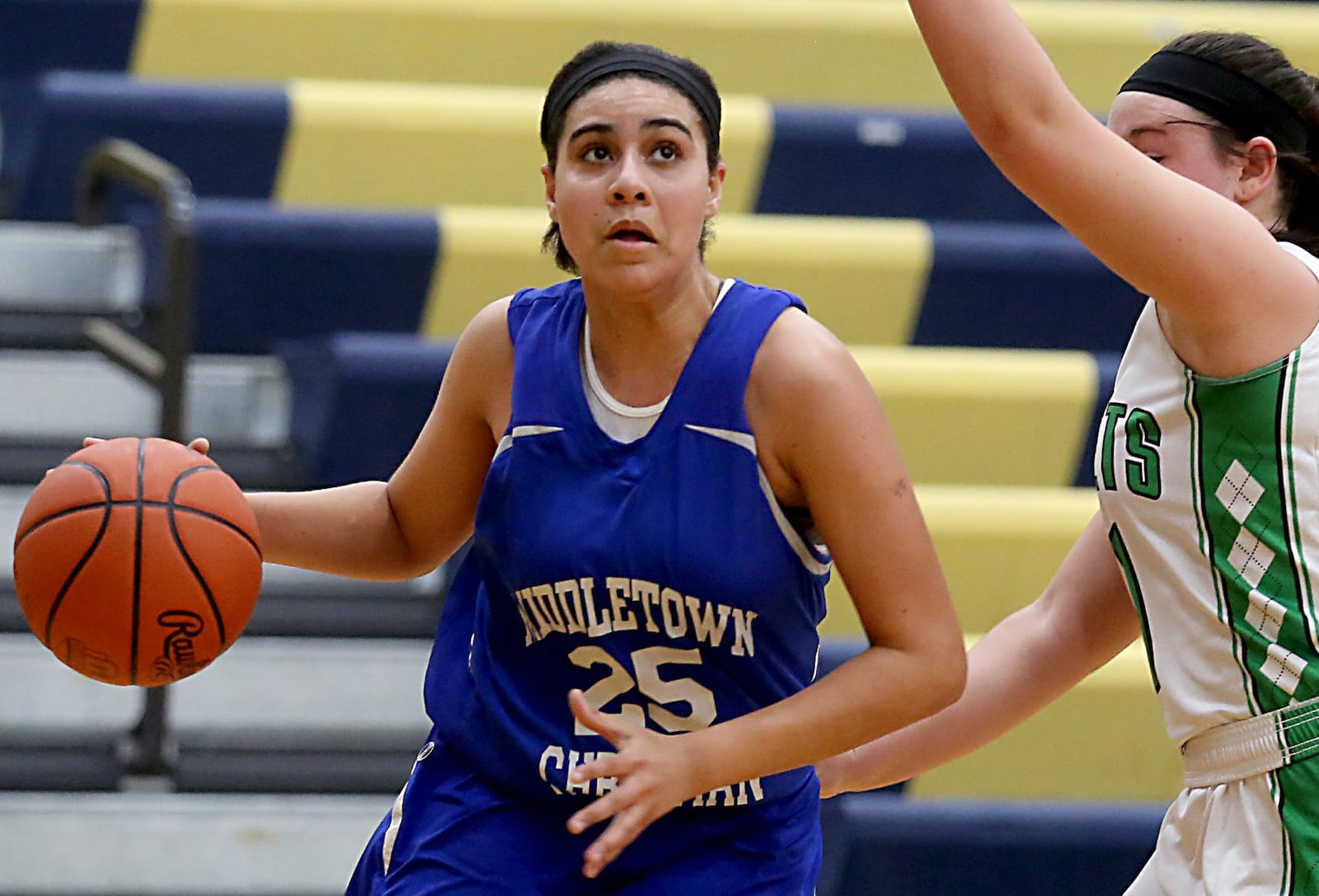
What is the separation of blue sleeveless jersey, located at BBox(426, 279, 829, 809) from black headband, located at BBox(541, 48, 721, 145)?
0.23 metres

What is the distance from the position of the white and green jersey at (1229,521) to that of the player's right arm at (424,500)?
0.76 m

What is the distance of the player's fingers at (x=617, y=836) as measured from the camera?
1.96 metres

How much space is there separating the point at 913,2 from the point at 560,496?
2.23 ft

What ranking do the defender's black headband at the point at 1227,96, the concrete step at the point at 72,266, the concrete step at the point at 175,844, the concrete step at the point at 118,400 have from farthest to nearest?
the concrete step at the point at 72,266
the concrete step at the point at 118,400
the concrete step at the point at 175,844
the defender's black headband at the point at 1227,96

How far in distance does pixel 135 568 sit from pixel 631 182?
2.44 ft

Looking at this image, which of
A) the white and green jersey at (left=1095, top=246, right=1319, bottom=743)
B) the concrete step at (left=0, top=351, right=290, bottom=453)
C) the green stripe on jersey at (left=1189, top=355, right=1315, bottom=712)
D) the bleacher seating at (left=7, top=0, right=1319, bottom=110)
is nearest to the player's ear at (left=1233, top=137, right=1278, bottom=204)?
the white and green jersey at (left=1095, top=246, right=1319, bottom=743)

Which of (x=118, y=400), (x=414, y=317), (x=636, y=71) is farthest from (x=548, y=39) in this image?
(x=636, y=71)

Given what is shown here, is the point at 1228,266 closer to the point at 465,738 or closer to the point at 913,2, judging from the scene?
the point at 913,2

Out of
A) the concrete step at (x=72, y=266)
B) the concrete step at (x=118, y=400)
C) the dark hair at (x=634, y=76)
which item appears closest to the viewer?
the dark hair at (x=634, y=76)

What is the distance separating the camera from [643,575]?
216 centimetres

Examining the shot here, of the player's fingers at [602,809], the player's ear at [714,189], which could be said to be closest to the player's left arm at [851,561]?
the player's fingers at [602,809]

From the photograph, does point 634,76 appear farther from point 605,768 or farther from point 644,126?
point 605,768

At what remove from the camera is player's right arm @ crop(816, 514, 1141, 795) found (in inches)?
97.7

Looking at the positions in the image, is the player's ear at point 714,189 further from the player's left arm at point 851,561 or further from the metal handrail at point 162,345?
the metal handrail at point 162,345
